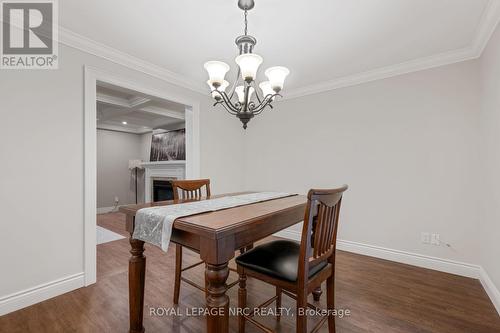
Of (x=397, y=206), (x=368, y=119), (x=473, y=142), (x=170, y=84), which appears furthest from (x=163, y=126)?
(x=473, y=142)

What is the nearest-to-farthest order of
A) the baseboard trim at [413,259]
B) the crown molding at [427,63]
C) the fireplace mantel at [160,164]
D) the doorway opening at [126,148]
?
1. the crown molding at [427,63]
2. the doorway opening at [126,148]
3. the baseboard trim at [413,259]
4. the fireplace mantel at [160,164]

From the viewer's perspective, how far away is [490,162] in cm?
200

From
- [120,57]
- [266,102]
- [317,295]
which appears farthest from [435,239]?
[120,57]

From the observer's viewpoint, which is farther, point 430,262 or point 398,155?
point 398,155

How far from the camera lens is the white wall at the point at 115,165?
571 centimetres

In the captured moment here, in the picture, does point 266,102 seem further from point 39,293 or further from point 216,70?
point 39,293

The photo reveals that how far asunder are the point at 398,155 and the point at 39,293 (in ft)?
12.6

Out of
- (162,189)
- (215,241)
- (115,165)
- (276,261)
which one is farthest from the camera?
(115,165)

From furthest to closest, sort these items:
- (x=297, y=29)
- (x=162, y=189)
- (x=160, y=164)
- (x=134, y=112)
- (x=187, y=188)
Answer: (x=162, y=189) < (x=160, y=164) < (x=134, y=112) < (x=187, y=188) < (x=297, y=29)

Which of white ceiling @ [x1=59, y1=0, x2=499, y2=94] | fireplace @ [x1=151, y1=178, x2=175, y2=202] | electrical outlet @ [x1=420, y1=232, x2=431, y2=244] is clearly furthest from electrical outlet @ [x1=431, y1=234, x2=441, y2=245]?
fireplace @ [x1=151, y1=178, x2=175, y2=202]

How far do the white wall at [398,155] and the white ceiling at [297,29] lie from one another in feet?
1.21

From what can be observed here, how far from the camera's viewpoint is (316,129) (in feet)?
10.9

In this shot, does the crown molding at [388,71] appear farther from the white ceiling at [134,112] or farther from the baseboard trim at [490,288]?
the baseboard trim at [490,288]

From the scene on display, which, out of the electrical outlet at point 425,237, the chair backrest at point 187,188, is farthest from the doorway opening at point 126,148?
the electrical outlet at point 425,237
